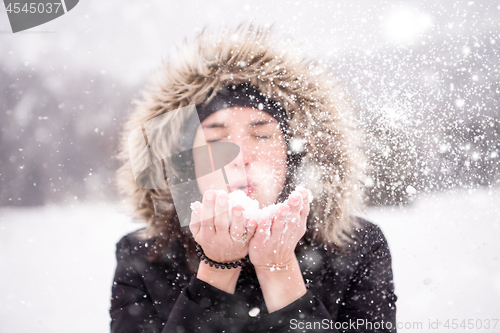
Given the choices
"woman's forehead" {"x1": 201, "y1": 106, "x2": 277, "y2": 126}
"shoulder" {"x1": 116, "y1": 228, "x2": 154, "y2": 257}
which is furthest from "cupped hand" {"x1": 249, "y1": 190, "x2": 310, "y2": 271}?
"shoulder" {"x1": 116, "y1": 228, "x2": 154, "y2": 257}

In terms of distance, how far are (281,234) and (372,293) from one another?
431mm

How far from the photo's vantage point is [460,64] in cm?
129

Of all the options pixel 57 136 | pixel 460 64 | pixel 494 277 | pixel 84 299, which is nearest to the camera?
pixel 460 64

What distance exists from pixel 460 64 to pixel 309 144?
1.00 m

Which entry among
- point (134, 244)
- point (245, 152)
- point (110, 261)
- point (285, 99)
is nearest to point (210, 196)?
point (245, 152)

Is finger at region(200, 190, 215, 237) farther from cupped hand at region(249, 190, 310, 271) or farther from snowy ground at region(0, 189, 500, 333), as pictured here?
snowy ground at region(0, 189, 500, 333)

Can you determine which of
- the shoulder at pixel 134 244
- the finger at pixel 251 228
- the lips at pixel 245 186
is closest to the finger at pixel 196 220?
the finger at pixel 251 228

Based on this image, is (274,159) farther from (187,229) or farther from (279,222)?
(187,229)

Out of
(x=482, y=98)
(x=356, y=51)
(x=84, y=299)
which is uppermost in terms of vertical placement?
(x=356, y=51)

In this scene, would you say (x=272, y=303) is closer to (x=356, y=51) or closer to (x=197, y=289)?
(x=197, y=289)

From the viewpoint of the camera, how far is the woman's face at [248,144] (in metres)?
0.82

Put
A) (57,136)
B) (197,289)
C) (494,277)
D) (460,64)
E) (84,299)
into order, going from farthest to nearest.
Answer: (57,136) < (84,299) < (494,277) < (460,64) < (197,289)

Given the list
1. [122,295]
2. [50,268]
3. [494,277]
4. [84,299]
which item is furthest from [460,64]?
[50,268]

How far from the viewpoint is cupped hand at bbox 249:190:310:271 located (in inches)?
23.3
